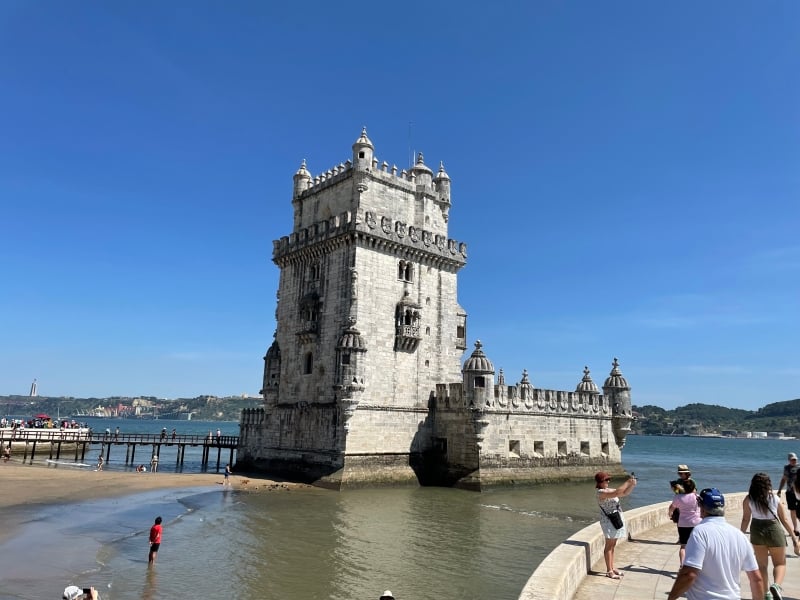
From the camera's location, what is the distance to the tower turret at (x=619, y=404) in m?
44.5

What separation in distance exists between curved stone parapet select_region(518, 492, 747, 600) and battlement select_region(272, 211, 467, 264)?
24481 mm

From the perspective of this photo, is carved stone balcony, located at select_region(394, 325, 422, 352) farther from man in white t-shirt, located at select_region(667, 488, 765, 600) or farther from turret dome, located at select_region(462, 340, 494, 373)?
man in white t-shirt, located at select_region(667, 488, 765, 600)

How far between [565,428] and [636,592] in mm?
32299

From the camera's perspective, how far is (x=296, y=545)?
19.9 meters

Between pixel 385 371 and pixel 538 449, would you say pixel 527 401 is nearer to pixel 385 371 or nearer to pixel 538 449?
pixel 538 449

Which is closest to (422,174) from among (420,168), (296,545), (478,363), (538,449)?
(420,168)

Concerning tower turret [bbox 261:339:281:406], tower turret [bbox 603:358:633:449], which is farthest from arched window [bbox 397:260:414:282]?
tower turret [bbox 603:358:633:449]

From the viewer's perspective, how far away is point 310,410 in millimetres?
35906

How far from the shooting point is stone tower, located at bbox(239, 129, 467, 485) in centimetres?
3375

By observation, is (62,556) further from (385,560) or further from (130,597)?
(385,560)

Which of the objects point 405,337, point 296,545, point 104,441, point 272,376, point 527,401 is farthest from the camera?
point 104,441

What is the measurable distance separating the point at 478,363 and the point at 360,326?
7.37 meters

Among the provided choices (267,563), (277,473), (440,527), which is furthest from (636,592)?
(277,473)

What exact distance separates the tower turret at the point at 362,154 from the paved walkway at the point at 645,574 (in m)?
28.1
